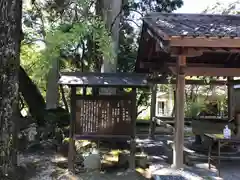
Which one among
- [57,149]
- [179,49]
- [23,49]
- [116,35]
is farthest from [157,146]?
[23,49]

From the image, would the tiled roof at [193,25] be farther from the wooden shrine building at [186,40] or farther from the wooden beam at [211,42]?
the wooden beam at [211,42]

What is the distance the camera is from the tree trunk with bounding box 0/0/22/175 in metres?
5.96

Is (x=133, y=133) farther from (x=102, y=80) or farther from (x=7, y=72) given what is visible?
(x=7, y=72)

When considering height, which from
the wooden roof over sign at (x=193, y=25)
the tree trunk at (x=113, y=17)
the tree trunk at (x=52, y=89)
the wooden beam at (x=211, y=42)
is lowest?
the tree trunk at (x=52, y=89)

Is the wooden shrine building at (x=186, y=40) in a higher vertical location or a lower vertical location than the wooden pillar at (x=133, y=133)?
higher

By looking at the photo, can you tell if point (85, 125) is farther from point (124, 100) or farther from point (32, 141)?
point (32, 141)

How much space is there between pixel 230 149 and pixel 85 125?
411 cm

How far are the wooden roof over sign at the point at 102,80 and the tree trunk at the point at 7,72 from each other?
0.95 m

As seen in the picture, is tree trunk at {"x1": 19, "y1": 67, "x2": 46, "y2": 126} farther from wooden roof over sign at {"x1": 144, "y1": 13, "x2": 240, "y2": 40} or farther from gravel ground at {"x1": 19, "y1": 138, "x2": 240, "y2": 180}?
wooden roof over sign at {"x1": 144, "y1": 13, "x2": 240, "y2": 40}

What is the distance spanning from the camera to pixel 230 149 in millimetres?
8664

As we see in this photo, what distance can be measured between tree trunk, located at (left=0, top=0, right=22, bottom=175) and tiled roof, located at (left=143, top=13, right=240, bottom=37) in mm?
2615

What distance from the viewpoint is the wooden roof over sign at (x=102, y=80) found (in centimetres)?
659

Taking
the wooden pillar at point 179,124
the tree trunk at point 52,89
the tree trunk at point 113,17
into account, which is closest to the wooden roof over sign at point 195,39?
the wooden pillar at point 179,124

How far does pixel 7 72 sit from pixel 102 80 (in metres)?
1.87
